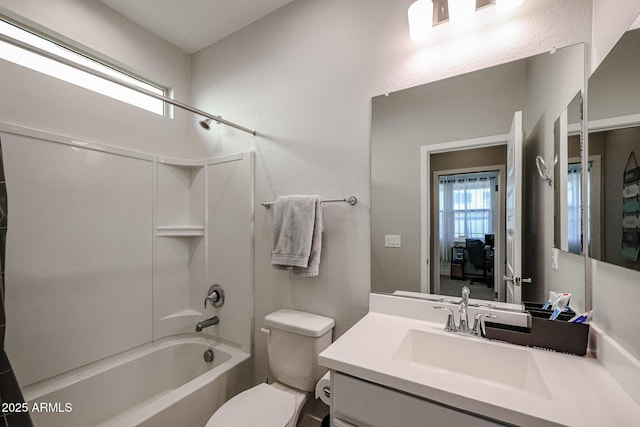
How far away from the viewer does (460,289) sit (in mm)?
1259

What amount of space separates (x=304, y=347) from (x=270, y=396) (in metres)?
0.29

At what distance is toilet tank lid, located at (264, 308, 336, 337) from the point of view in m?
1.41

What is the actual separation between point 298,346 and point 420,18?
177 cm

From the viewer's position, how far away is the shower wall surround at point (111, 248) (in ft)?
4.68

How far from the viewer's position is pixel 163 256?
205 cm

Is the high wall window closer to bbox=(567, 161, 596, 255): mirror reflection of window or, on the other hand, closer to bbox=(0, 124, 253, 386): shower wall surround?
bbox=(0, 124, 253, 386): shower wall surround

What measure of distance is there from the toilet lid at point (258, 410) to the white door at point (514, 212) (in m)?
1.15

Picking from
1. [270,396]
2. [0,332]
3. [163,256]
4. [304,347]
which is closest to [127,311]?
[163,256]

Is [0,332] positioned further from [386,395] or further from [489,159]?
[489,159]

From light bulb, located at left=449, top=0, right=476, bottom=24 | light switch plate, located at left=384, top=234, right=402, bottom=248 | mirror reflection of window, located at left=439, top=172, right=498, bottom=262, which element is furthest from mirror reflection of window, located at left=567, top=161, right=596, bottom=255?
light bulb, located at left=449, top=0, right=476, bottom=24

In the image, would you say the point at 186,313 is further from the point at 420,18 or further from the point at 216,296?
the point at 420,18

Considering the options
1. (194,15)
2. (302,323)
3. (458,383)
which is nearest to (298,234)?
(302,323)

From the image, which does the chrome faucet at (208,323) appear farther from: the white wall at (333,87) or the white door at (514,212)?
the white door at (514,212)

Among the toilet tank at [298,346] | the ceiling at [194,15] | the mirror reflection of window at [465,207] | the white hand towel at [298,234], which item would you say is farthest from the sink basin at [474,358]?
the ceiling at [194,15]
